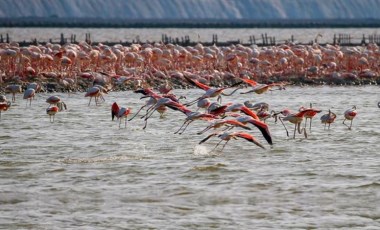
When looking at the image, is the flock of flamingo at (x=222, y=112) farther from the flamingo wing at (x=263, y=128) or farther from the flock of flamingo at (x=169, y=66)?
the flock of flamingo at (x=169, y=66)

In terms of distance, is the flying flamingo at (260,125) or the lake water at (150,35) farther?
the lake water at (150,35)

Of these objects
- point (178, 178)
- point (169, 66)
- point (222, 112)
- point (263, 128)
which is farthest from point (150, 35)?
point (263, 128)

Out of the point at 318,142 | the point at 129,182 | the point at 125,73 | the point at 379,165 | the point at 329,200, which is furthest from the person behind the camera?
the point at 125,73

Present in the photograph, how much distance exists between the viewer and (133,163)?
15.5 meters

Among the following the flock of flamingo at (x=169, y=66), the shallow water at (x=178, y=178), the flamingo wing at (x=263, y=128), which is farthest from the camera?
the flock of flamingo at (x=169, y=66)

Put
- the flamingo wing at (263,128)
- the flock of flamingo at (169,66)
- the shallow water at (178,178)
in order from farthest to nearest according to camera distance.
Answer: the flock of flamingo at (169,66) < the flamingo wing at (263,128) < the shallow water at (178,178)

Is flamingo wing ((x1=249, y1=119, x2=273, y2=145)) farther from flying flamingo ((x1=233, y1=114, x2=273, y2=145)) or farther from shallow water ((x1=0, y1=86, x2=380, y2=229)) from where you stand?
shallow water ((x1=0, y1=86, x2=380, y2=229))

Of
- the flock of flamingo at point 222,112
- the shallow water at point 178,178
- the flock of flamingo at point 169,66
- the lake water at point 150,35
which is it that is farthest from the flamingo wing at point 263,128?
the lake water at point 150,35

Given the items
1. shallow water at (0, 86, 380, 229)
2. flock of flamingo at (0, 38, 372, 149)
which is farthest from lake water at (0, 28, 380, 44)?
shallow water at (0, 86, 380, 229)

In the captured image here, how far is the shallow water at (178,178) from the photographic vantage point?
39.8ft

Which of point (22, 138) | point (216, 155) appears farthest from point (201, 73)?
point (216, 155)

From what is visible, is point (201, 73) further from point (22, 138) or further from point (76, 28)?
point (76, 28)

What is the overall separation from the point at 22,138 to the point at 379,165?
559 centimetres

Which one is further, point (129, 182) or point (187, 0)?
point (187, 0)
